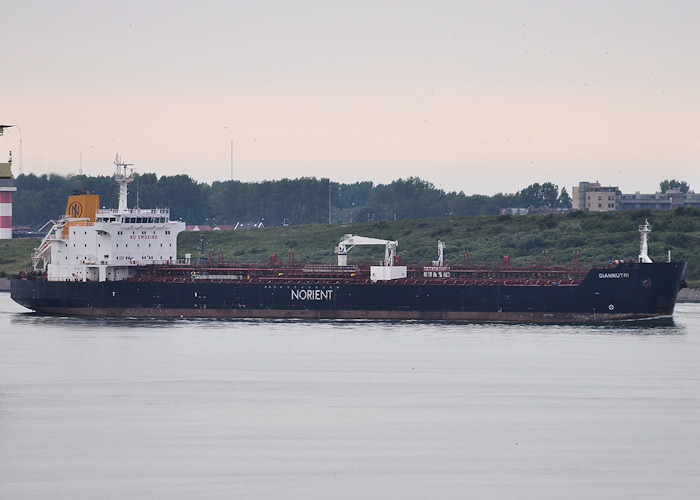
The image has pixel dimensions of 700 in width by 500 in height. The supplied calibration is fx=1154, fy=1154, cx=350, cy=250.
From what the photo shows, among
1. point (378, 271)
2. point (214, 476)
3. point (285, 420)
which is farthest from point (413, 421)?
point (378, 271)

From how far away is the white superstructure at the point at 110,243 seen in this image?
68.3m

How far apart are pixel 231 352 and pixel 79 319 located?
19.3 metres

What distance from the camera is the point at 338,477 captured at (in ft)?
90.5

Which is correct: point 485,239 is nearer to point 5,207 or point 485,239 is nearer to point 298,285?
point 298,285

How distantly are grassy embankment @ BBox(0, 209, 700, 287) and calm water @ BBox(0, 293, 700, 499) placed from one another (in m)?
54.7

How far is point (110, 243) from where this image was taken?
224 ft

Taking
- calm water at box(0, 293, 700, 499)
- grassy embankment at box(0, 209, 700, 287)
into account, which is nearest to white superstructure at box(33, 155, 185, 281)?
calm water at box(0, 293, 700, 499)

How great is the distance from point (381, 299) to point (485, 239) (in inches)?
2266

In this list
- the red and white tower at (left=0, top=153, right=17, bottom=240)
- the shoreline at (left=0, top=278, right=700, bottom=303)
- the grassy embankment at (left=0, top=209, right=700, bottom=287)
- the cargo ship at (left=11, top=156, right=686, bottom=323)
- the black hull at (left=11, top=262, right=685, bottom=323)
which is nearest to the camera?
the black hull at (left=11, top=262, right=685, bottom=323)

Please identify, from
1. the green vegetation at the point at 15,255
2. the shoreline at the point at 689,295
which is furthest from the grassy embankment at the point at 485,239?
the shoreline at the point at 689,295

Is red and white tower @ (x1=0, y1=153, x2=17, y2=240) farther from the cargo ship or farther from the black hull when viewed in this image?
the black hull

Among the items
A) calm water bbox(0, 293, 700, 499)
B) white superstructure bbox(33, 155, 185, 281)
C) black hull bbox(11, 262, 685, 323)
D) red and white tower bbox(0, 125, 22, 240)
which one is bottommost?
calm water bbox(0, 293, 700, 499)

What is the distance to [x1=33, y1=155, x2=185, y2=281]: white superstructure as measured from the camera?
224 ft

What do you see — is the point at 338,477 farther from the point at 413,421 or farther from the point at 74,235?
the point at 74,235
